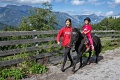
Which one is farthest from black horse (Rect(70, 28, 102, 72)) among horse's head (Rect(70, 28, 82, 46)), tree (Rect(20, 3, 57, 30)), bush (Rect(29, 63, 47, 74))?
tree (Rect(20, 3, 57, 30))

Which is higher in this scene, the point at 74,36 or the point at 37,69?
the point at 74,36

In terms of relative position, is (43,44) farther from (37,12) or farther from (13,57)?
(37,12)

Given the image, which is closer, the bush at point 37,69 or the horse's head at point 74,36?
the horse's head at point 74,36

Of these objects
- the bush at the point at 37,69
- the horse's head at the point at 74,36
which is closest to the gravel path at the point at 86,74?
the bush at the point at 37,69

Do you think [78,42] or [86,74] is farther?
[78,42]

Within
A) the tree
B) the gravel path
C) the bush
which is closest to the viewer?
the gravel path

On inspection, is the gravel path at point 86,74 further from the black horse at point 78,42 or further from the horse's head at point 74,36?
the horse's head at point 74,36

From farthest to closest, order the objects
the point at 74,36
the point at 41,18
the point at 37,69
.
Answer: the point at 41,18 → the point at 37,69 → the point at 74,36

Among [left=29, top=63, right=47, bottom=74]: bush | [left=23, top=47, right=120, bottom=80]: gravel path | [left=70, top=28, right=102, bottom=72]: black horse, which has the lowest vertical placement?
[left=23, top=47, right=120, bottom=80]: gravel path

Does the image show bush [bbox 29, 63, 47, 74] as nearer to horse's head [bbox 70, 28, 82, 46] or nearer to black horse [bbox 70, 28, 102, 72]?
black horse [bbox 70, 28, 102, 72]

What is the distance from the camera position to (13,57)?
30.9ft

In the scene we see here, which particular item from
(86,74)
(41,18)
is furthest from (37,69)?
(41,18)

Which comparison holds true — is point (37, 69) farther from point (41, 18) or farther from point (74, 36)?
point (41, 18)

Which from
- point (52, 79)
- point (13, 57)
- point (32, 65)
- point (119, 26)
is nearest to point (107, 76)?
point (52, 79)
